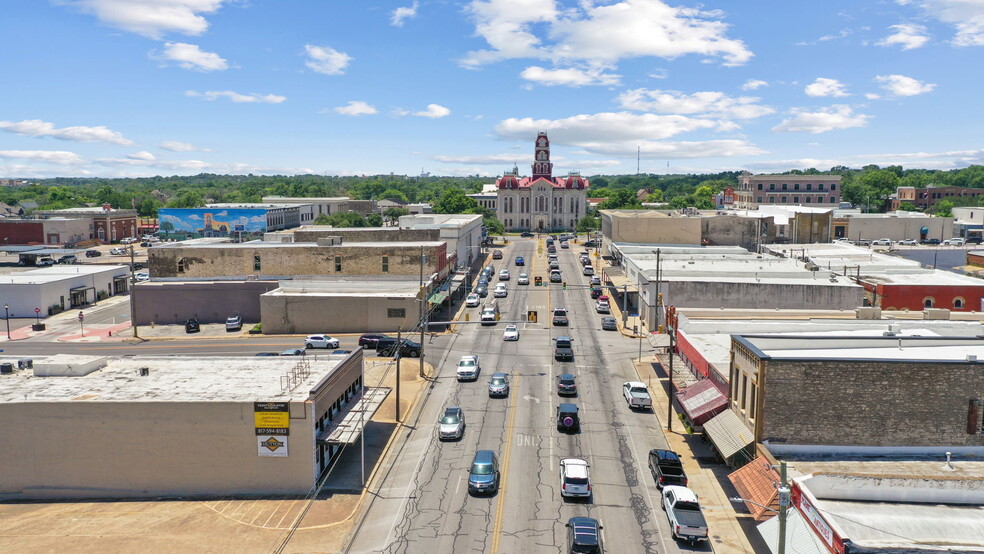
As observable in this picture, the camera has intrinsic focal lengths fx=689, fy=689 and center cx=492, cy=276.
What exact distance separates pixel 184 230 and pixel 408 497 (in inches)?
5122

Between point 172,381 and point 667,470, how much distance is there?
2527 centimetres

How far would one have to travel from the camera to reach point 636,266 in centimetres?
7156

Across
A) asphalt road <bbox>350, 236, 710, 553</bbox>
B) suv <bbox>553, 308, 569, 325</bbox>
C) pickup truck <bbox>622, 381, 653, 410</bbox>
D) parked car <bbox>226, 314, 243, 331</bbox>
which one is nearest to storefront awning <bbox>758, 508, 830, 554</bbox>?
asphalt road <bbox>350, 236, 710, 553</bbox>

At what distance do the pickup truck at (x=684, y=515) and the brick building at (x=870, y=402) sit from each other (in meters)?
4.27

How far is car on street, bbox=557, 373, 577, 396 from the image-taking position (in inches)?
1784

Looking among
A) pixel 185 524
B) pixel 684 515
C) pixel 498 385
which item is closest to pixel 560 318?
pixel 498 385

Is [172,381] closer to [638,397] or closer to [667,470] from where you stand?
[667,470]

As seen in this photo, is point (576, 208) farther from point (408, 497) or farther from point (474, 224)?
point (408, 497)

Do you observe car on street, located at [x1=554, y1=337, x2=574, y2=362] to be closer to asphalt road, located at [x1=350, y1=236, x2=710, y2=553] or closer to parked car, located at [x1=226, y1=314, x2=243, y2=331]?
asphalt road, located at [x1=350, y1=236, x2=710, y2=553]

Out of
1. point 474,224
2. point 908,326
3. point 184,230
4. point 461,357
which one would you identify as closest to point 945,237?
point 474,224

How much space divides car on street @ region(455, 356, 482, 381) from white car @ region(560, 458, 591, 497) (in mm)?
17981

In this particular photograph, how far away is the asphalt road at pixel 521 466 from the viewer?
2750 centimetres

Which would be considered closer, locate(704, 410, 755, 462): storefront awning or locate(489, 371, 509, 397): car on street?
locate(704, 410, 755, 462): storefront awning

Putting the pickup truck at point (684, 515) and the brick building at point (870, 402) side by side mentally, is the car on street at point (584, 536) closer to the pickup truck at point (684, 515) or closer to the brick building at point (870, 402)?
the pickup truck at point (684, 515)
